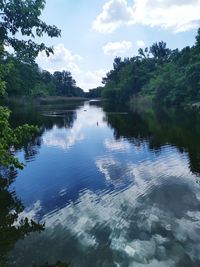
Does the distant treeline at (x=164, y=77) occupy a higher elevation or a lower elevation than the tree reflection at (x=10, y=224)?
higher

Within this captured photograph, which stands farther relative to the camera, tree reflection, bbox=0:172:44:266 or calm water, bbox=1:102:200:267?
tree reflection, bbox=0:172:44:266

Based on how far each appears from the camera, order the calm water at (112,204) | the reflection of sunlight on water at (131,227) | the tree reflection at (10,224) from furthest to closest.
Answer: the tree reflection at (10,224), the calm water at (112,204), the reflection of sunlight on water at (131,227)

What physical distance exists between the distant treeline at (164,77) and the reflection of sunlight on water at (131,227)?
7876 cm

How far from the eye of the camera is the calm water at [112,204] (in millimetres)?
A: 14664

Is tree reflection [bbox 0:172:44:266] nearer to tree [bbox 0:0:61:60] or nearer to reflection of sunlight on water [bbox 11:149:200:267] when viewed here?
reflection of sunlight on water [bbox 11:149:200:267]

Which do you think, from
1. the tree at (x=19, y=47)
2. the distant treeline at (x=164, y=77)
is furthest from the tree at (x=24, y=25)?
the distant treeline at (x=164, y=77)

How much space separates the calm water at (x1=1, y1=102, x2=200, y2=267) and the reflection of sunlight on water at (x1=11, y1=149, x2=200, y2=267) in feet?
0.15

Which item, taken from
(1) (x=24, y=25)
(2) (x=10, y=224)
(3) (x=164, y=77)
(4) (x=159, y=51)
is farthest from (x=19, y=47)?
(4) (x=159, y=51)

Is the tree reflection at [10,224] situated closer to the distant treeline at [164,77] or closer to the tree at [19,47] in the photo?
the tree at [19,47]

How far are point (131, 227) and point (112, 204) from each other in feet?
12.0

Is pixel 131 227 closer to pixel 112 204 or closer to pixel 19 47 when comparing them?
pixel 112 204

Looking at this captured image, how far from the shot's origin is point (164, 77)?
128m

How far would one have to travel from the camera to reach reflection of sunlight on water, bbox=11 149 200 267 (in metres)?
14.4

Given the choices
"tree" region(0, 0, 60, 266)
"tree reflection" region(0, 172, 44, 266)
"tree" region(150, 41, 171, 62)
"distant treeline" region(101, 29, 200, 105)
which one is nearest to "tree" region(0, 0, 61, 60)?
"tree" region(0, 0, 60, 266)
